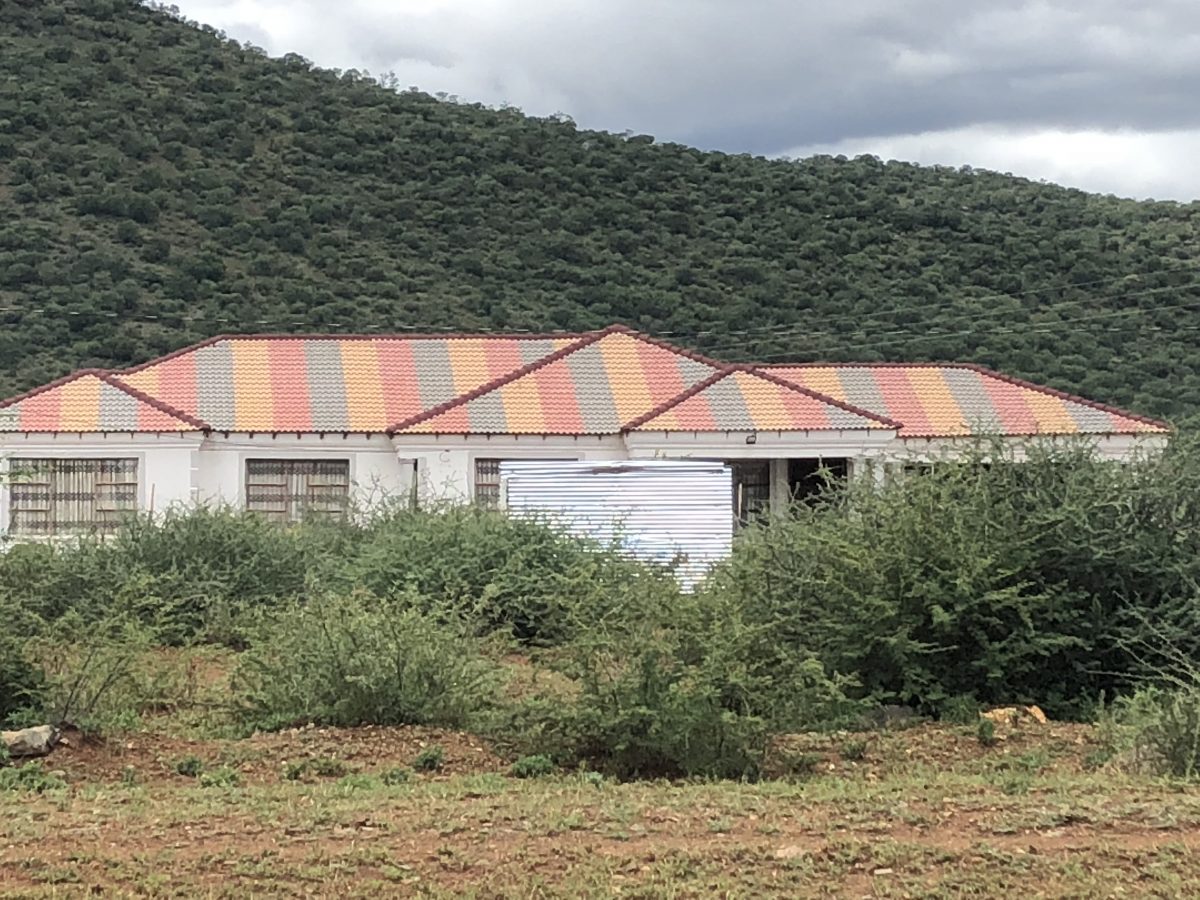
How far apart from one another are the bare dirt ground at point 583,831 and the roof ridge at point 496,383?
19.4m

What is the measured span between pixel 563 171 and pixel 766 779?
53.0 m

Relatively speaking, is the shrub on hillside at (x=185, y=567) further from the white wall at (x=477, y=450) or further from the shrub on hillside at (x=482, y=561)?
the white wall at (x=477, y=450)

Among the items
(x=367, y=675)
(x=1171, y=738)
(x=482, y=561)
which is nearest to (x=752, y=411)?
(x=482, y=561)

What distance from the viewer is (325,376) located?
32.8 metres

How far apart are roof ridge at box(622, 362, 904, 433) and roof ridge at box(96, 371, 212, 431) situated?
8.04 metres

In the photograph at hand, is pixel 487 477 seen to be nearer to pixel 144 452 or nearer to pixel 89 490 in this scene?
pixel 144 452

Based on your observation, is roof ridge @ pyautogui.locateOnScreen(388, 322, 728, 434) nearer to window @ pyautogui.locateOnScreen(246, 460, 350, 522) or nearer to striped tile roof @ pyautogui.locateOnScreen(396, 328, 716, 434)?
striped tile roof @ pyautogui.locateOnScreen(396, 328, 716, 434)

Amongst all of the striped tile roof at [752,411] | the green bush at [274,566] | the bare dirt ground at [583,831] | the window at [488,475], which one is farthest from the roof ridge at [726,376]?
the bare dirt ground at [583,831]

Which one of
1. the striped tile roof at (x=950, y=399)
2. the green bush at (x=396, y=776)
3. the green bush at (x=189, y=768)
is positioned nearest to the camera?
the green bush at (x=396, y=776)

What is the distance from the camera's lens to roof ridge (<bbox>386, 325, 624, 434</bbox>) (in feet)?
97.0

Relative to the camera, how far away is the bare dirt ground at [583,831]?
683cm

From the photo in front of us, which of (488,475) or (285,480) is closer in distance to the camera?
(488,475)

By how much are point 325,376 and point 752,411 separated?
9414mm

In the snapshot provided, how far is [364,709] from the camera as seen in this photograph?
1134 cm
